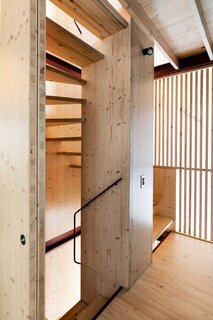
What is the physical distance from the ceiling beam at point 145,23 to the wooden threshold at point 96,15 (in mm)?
128

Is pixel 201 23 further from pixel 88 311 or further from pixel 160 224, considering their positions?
pixel 88 311

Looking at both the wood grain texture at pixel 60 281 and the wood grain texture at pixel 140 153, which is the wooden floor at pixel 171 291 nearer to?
the wood grain texture at pixel 140 153

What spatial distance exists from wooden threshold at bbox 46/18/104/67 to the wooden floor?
2.47 meters

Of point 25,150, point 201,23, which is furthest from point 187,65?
point 25,150

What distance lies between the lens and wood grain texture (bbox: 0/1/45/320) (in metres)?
1.07

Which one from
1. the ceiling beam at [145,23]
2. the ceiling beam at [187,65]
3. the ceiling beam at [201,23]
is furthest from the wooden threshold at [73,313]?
the ceiling beam at [187,65]

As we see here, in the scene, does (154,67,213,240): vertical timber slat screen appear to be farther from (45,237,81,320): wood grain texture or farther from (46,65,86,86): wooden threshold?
(45,237,81,320): wood grain texture

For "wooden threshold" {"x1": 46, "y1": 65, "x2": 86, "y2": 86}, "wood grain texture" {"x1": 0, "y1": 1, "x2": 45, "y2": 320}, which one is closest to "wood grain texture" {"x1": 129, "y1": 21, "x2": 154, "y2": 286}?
"wooden threshold" {"x1": 46, "y1": 65, "x2": 86, "y2": 86}

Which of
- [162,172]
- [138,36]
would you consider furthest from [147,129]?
[162,172]

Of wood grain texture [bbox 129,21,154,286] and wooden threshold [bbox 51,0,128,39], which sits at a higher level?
wooden threshold [bbox 51,0,128,39]

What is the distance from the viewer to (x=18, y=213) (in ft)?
3.92

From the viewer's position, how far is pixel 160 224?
3.25 metres

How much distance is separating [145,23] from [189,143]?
1.96 meters

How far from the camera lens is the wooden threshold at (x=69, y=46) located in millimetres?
1660
